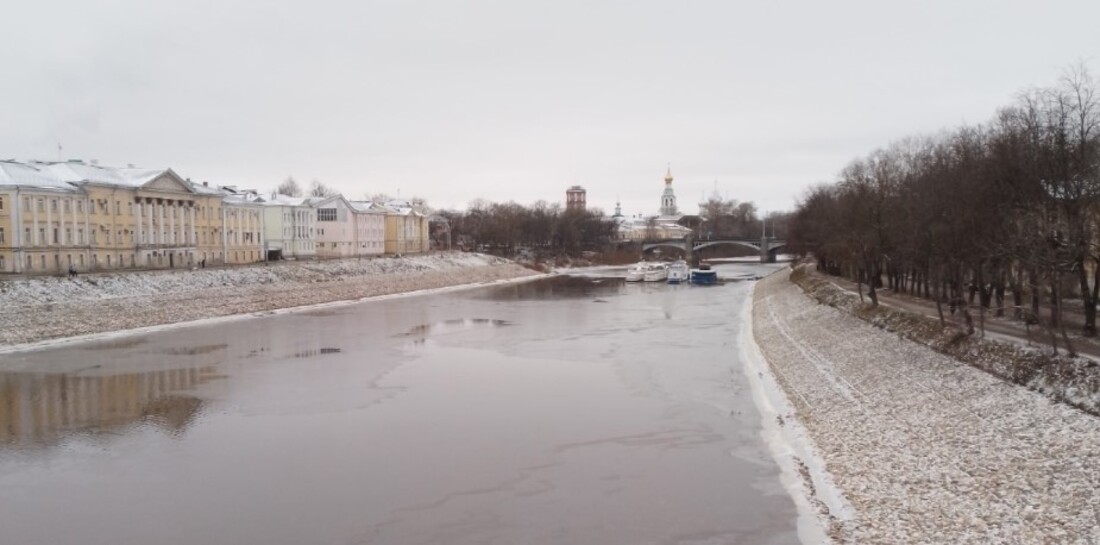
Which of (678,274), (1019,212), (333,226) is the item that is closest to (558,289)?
(678,274)

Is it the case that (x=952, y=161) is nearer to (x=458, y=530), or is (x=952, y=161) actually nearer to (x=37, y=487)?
(x=458, y=530)

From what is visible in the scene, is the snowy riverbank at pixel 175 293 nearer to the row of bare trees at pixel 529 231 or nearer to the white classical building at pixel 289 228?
the white classical building at pixel 289 228

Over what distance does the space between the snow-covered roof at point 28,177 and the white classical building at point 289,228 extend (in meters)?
24.4

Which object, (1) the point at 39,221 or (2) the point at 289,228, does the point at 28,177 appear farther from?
(2) the point at 289,228

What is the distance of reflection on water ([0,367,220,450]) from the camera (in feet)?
61.2

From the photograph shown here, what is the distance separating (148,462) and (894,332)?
73.5 ft

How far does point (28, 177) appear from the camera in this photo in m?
48.4

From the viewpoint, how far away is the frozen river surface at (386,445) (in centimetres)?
1240

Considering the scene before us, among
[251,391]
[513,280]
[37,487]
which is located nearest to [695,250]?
[513,280]

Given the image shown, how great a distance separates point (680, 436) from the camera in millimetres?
17641

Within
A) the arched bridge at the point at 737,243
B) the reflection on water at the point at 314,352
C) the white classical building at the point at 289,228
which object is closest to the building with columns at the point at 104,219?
the white classical building at the point at 289,228

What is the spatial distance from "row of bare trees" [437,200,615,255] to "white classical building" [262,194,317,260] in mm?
30179

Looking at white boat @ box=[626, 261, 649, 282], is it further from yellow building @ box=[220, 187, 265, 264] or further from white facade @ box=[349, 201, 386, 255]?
yellow building @ box=[220, 187, 265, 264]

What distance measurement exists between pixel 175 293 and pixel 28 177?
1196cm
